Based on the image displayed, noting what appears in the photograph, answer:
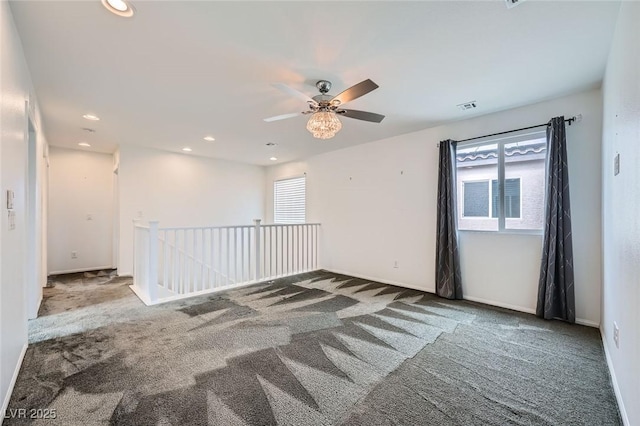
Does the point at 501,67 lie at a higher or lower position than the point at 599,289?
higher

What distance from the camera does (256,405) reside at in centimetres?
166

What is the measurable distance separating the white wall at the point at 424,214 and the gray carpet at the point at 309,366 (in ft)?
1.50

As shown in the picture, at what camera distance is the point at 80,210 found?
17.9ft

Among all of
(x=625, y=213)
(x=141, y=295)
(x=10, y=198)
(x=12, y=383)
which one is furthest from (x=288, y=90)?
(x=141, y=295)

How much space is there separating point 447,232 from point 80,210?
22.3ft

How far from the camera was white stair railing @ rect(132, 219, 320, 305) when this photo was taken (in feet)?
11.9

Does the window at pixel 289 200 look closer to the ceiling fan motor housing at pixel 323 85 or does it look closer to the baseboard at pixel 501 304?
the ceiling fan motor housing at pixel 323 85

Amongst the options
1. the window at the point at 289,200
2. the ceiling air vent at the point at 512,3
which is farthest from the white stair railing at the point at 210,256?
the ceiling air vent at the point at 512,3

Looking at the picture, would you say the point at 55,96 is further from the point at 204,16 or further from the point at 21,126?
the point at 204,16

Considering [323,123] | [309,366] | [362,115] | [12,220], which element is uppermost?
[362,115]

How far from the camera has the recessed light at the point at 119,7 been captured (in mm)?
1682

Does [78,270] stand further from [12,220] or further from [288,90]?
[288,90]

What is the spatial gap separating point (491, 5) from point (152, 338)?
3.72 m

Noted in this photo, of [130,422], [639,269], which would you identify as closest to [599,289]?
[639,269]
